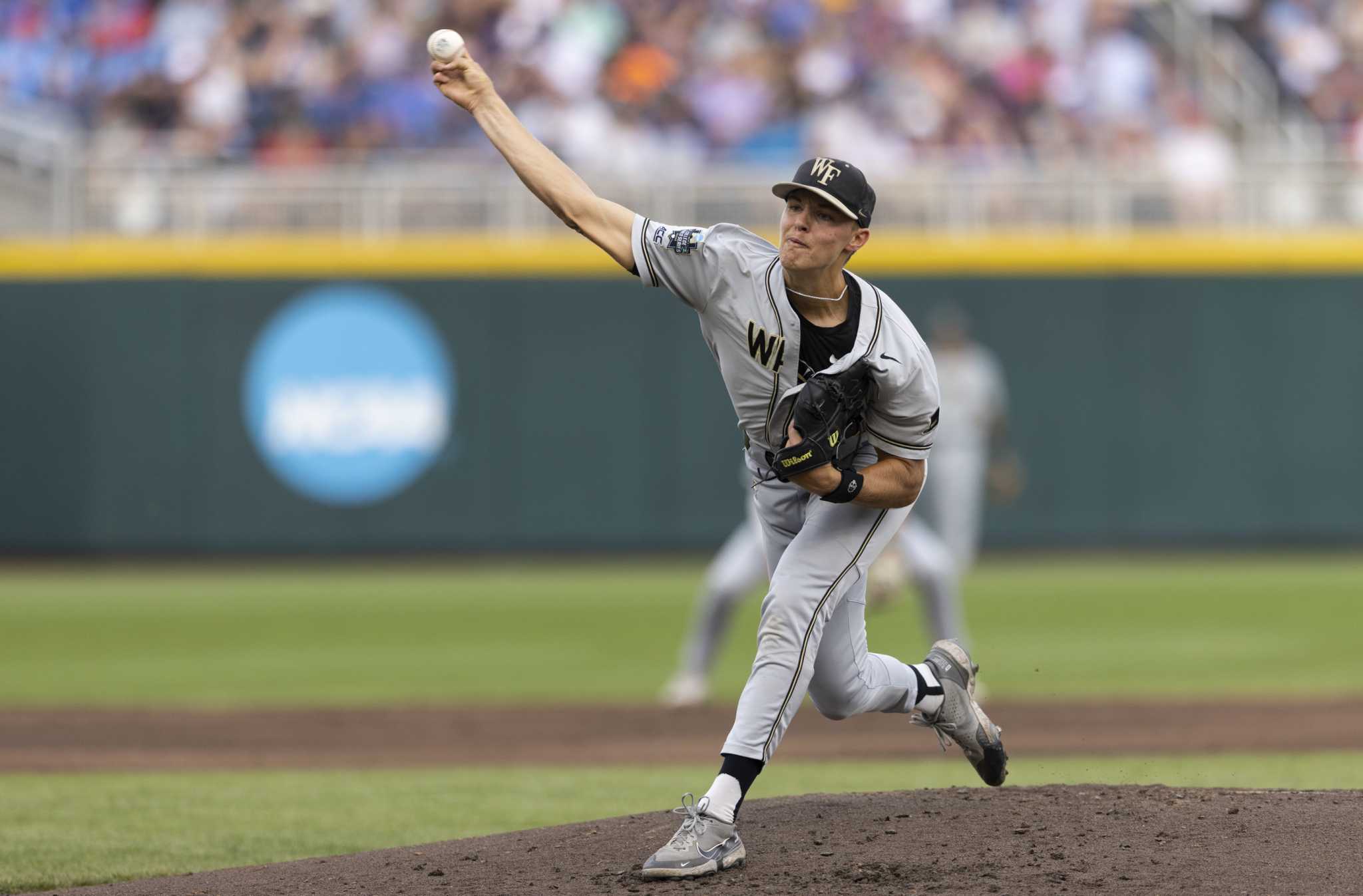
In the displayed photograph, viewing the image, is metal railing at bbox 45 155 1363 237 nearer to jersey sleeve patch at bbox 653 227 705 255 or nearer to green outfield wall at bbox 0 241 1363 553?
green outfield wall at bbox 0 241 1363 553

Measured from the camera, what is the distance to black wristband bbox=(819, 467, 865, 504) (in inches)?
201

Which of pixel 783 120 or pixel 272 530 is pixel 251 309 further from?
pixel 783 120

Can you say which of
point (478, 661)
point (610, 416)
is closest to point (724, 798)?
point (478, 661)

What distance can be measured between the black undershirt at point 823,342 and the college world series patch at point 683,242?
0.34m

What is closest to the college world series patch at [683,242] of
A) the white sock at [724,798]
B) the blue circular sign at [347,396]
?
the white sock at [724,798]

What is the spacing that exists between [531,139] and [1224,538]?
15.1 metres

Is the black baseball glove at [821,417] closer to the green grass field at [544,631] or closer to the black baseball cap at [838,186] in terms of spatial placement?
the black baseball cap at [838,186]

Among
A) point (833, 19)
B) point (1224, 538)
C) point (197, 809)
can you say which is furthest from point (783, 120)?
point (197, 809)

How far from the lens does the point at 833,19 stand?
64.2 ft

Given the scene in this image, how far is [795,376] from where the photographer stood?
5.21 meters

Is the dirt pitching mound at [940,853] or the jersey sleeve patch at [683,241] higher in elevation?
the jersey sleeve patch at [683,241]

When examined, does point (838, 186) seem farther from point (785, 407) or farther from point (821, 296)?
point (785, 407)

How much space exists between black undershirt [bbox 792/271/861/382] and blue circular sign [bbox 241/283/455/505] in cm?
1380

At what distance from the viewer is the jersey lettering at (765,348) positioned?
16.9 ft
